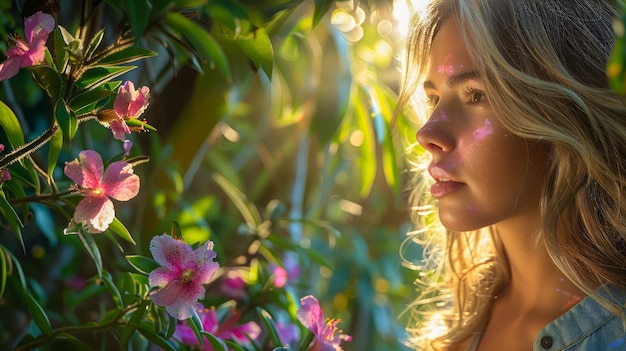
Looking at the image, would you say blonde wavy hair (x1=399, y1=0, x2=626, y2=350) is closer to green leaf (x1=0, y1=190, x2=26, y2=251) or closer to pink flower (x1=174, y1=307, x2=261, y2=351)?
pink flower (x1=174, y1=307, x2=261, y2=351)

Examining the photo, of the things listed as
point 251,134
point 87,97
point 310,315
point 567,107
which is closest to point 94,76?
point 87,97

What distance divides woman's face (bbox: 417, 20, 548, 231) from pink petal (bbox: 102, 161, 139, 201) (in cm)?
35

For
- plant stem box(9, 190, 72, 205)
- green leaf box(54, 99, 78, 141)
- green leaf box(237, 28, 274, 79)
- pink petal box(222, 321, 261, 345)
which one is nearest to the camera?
green leaf box(54, 99, 78, 141)

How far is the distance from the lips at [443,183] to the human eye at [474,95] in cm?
9

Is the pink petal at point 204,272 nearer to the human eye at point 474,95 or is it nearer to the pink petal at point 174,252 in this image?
the pink petal at point 174,252

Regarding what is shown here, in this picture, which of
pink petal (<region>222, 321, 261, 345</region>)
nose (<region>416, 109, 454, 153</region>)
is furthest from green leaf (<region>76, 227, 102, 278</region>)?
nose (<region>416, 109, 454, 153</region>)

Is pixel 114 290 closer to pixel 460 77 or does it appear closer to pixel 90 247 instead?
pixel 90 247

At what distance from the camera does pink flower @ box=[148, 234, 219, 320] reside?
0.63m

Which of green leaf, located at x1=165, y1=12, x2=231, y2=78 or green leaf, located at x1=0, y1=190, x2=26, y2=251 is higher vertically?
green leaf, located at x1=165, y1=12, x2=231, y2=78

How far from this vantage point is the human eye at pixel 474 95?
0.80m

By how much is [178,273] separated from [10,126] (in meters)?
0.20

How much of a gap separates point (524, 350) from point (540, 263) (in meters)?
0.11

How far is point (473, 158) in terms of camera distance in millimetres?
783

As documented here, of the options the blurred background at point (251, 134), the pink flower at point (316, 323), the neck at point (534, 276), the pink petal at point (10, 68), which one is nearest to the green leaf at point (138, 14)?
the blurred background at point (251, 134)
